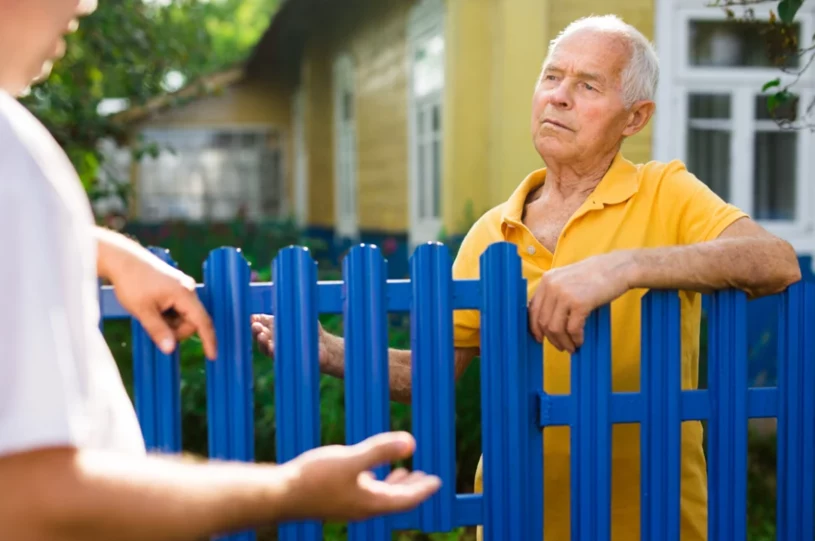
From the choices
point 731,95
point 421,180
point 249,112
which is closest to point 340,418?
point 731,95

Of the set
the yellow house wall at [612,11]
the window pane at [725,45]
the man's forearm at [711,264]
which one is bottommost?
the man's forearm at [711,264]

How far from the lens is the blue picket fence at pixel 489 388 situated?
1832mm

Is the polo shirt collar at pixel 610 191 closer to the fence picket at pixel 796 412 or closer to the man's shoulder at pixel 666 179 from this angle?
the man's shoulder at pixel 666 179

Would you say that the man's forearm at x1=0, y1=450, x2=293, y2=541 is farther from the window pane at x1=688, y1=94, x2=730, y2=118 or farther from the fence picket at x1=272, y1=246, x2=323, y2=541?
the window pane at x1=688, y1=94, x2=730, y2=118

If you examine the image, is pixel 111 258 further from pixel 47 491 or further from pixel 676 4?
pixel 676 4

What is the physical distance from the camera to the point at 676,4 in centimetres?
635

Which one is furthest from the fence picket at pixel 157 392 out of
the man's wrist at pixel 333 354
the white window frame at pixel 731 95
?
the white window frame at pixel 731 95

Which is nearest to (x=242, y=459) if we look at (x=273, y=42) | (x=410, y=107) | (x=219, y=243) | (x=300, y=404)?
(x=300, y=404)

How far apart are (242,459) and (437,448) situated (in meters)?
0.41

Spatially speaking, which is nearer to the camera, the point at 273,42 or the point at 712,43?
the point at 712,43

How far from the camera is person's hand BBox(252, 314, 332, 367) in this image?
1.90 m

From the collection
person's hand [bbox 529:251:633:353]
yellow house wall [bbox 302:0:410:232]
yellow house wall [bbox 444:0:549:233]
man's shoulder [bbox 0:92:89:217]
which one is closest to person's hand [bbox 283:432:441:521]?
man's shoulder [bbox 0:92:89:217]

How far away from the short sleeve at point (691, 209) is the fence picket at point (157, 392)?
1.07 meters

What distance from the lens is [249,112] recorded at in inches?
719
